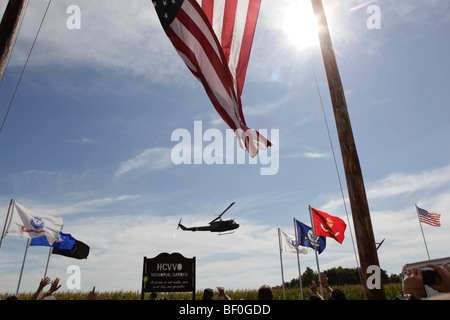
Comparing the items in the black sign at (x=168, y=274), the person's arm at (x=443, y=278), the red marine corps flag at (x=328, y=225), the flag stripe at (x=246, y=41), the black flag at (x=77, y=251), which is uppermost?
the flag stripe at (x=246, y=41)

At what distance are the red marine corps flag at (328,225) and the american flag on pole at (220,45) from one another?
50.4 ft

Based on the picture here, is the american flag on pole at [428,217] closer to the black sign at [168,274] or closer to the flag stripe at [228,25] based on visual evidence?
the black sign at [168,274]

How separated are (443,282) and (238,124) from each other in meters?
4.56

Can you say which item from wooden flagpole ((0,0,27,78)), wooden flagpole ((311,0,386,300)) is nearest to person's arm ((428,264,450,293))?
wooden flagpole ((311,0,386,300))

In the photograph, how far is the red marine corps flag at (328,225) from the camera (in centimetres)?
1945

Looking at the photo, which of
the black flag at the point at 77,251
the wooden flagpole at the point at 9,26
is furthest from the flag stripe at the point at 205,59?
the black flag at the point at 77,251

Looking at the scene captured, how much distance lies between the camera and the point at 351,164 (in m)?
4.82

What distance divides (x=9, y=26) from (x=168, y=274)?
31.0 ft

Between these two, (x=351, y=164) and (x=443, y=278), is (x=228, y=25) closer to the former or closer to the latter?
(x=351, y=164)

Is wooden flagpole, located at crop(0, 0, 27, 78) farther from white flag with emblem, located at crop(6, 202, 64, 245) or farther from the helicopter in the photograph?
the helicopter

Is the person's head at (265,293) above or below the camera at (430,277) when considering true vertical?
below

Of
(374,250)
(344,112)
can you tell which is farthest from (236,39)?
(374,250)

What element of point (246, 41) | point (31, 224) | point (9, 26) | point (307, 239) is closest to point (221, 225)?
point (307, 239)
